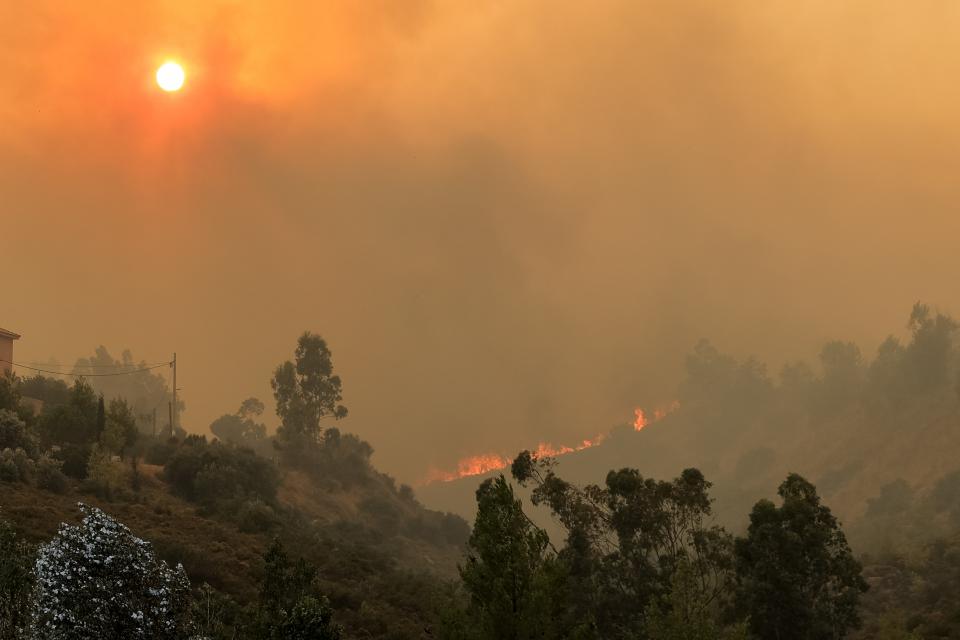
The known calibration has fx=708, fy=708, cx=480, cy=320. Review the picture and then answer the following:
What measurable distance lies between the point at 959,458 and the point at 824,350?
72981 millimetres

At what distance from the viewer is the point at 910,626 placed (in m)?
34.9

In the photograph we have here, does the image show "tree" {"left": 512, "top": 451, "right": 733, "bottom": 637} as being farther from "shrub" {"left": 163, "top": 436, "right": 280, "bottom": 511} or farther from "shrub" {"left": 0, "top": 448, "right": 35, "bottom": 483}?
"shrub" {"left": 0, "top": 448, "right": 35, "bottom": 483}

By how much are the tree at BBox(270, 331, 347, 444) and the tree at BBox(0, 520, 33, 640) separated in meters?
81.3

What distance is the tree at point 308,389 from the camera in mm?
99250

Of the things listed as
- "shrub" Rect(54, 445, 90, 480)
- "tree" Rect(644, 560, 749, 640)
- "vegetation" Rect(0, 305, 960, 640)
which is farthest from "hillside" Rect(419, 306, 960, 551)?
"shrub" Rect(54, 445, 90, 480)

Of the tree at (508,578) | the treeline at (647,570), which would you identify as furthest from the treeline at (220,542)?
the treeline at (647,570)

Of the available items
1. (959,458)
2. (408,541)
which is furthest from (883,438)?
(408,541)

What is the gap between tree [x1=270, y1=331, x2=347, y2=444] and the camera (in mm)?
99250

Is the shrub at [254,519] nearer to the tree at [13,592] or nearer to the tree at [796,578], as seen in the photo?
the tree at [13,592]

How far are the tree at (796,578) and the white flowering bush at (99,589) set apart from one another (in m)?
22.5

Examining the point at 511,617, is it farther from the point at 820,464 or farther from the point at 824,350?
the point at 824,350

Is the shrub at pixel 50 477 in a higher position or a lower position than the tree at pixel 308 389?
lower

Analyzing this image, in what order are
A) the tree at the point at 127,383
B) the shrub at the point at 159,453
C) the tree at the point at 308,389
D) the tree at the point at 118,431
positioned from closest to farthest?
the tree at the point at 118,431 < the shrub at the point at 159,453 < the tree at the point at 308,389 < the tree at the point at 127,383

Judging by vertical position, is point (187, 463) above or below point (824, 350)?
below
